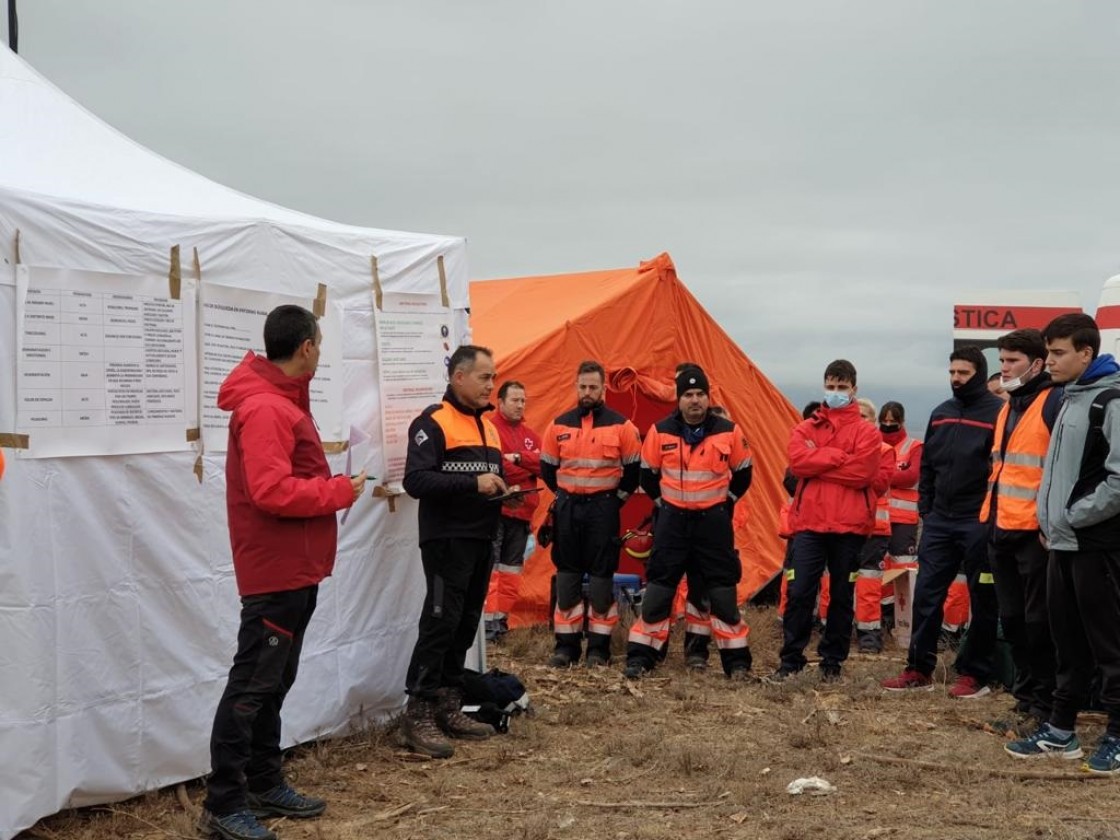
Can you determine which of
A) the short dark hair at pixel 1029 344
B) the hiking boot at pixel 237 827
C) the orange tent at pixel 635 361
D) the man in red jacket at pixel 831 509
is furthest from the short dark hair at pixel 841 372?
the hiking boot at pixel 237 827

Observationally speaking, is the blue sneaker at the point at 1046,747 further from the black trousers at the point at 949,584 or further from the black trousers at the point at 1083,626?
the black trousers at the point at 949,584

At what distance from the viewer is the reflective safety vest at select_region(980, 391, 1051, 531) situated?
5559 mm

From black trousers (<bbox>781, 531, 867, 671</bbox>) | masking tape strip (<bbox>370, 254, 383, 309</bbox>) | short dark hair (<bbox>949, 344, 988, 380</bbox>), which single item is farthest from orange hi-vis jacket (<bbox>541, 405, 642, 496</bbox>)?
masking tape strip (<bbox>370, 254, 383, 309</bbox>)

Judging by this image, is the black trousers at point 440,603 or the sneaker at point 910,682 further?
the sneaker at point 910,682

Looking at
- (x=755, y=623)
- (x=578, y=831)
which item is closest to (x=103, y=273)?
(x=578, y=831)

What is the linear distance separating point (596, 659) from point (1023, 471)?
10.5 feet

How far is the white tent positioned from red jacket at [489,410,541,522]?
270 cm

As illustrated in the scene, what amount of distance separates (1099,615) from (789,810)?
1.61 m

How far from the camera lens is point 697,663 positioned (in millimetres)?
7590

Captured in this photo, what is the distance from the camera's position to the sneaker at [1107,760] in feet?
16.4

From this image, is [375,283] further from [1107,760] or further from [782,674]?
[1107,760]

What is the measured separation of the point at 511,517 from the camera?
8.71 meters

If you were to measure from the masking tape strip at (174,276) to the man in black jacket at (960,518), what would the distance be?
425 centimetres

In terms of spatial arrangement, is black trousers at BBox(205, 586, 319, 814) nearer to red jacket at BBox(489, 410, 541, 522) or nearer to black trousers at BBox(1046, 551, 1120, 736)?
black trousers at BBox(1046, 551, 1120, 736)
